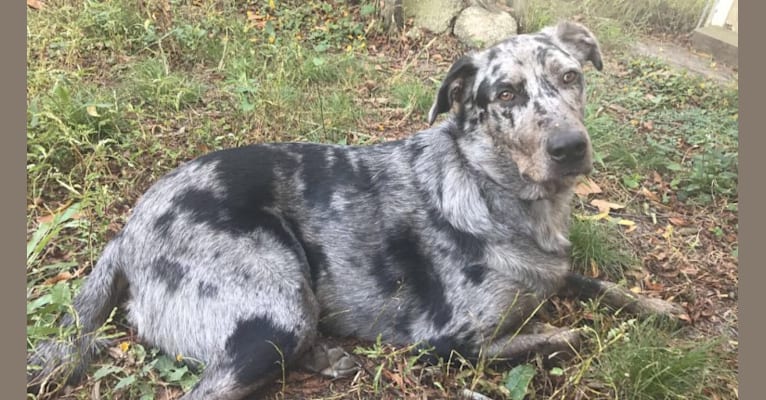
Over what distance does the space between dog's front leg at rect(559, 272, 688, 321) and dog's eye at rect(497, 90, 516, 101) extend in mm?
1346

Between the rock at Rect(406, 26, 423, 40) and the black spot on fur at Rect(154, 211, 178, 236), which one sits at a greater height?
the rock at Rect(406, 26, 423, 40)

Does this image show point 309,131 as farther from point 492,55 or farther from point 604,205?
point 604,205

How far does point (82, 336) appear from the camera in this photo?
3143mm

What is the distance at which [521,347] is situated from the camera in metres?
3.25

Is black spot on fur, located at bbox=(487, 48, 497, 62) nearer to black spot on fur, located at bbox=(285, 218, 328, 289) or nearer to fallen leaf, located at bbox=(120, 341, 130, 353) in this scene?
black spot on fur, located at bbox=(285, 218, 328, 289)

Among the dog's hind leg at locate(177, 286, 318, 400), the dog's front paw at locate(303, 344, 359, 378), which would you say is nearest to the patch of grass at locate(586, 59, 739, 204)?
the dog's front paw at locate(303, 344, 359, 378)

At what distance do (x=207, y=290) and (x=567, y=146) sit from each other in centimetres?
202

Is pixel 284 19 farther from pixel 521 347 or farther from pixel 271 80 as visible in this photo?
pixel 521 347

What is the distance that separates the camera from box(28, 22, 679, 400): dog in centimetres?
305

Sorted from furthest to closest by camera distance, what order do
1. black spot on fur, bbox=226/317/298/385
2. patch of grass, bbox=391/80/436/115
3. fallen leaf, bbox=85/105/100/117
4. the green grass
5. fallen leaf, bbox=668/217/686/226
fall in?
the green grass < patch of grass, bbox=391/80/436/115 < fallen leaf, bbox=85/105/100/117 < fallen leaf, bbox=668/217/686/226 < black spot on fur, bbox=226/317/298/385

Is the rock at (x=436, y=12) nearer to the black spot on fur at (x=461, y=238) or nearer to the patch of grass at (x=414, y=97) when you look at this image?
the patch of grass at (x=414, y=97)

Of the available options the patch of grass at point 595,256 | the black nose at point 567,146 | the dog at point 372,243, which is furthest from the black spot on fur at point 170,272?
the patch of grass at point 595,256

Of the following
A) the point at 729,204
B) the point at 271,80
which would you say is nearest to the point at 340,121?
the point at 271,80

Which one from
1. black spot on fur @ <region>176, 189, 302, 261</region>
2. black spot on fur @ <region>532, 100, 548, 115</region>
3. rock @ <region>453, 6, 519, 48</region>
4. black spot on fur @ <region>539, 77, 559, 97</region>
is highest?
black spot on fur @ <region>539, 77, 559, 97</region>
